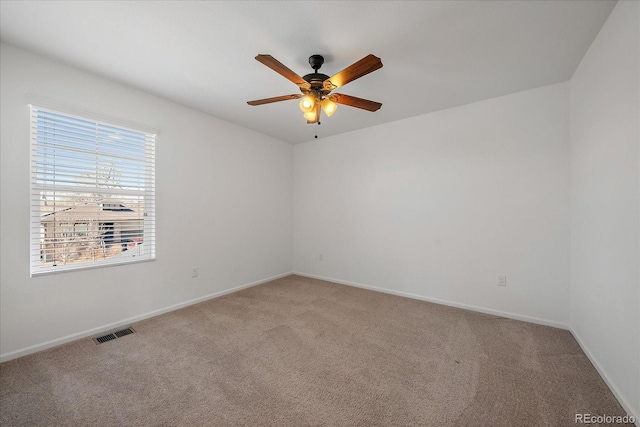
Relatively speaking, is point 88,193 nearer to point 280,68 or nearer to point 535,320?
point 280,68

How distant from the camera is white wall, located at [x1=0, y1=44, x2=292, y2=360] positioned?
6.61 ft

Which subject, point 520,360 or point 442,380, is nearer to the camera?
point 442,380

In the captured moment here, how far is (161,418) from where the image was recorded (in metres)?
1.45

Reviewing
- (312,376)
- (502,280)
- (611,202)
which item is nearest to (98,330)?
(312,376)

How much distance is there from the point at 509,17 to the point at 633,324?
6.91 feet


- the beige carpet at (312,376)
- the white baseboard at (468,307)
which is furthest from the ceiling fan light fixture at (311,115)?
the white baseboard at (468,307)

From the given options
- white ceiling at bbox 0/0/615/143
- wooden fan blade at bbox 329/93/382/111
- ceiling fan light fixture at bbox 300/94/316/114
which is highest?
white ceiling at bbox 0/0/615/143

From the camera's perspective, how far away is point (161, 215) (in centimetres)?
293

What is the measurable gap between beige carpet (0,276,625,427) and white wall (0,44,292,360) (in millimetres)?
317

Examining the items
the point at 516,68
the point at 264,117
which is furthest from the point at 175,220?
the point at 516,68

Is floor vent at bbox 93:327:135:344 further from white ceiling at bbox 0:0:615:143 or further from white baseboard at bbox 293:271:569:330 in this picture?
white baseboard at bbox 293:271:569:330

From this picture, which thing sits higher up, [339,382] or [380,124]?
[380,124]

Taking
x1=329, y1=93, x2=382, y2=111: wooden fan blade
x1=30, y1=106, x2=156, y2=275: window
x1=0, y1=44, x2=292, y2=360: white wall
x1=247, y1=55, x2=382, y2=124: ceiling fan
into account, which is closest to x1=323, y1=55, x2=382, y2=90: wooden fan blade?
x1=247, y1=55, x2=382, y2=124: ceiling fan

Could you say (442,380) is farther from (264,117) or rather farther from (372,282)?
(264,117)
